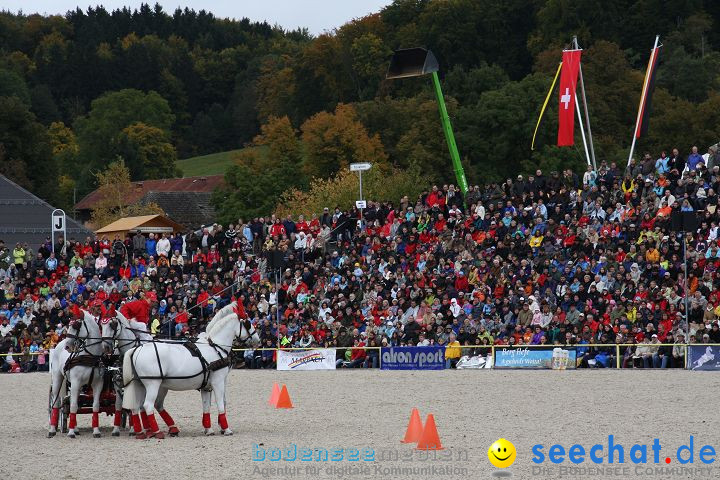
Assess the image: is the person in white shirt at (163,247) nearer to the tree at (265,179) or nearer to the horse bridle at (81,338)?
the horse bridle at (81,338)

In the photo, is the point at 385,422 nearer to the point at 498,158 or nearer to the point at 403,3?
the point at 498,158

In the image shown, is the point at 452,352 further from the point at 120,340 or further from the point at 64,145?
the point at 64,145

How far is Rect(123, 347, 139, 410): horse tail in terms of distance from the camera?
49.9ft

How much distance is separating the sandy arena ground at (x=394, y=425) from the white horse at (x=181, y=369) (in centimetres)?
50

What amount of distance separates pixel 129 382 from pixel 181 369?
73 cm

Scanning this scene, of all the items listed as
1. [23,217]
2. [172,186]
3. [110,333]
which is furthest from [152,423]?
[172,186]

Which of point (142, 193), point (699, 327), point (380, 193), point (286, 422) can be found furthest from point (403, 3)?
point (286, 422)

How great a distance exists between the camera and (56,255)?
41.9 meters

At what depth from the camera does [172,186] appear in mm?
99625

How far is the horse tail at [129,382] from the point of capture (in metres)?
15.2

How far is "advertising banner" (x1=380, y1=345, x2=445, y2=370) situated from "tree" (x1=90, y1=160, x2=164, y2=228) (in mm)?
52602

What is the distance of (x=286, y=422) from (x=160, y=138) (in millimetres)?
96354

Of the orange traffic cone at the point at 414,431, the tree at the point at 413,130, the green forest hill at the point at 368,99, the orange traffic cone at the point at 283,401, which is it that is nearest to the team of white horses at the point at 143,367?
the orange traffic cone at the point at 414,431

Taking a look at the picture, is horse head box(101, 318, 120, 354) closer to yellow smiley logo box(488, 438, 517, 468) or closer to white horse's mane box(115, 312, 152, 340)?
white horse's mane box(115, 312, 152, 340)
